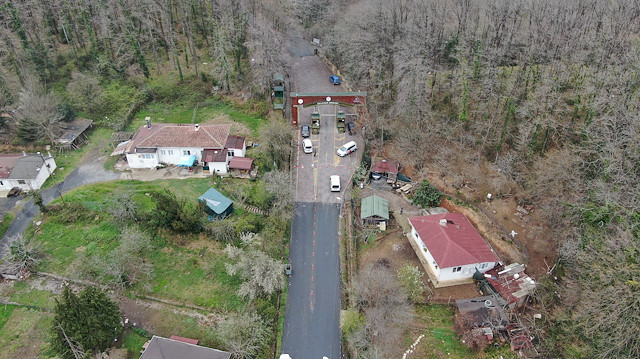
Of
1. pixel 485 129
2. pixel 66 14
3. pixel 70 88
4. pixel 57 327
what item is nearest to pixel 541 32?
pixel 485 129

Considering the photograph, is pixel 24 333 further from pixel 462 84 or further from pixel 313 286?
pixel 462 84

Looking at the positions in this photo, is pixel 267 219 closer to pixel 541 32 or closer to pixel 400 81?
pixel 400 81

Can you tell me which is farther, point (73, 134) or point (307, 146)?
point (73, 134)

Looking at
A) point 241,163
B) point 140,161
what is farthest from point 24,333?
point 241,163

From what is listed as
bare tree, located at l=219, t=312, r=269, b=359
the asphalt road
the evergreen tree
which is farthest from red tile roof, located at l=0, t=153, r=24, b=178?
bare tree, located at l=219, t=312, r=269, b=359

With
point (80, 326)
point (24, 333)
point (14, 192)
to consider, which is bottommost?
point (24, 333)
